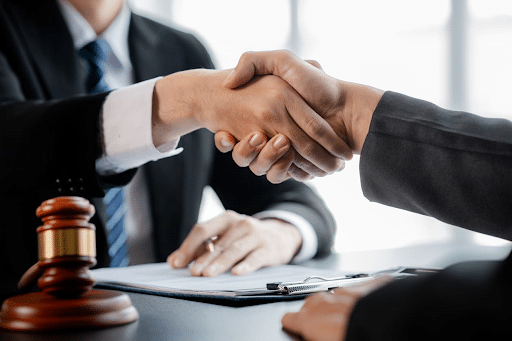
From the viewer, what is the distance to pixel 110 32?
1666 millimetres

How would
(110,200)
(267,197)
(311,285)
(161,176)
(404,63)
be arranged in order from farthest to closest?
(404,63) → (267,197) → (161,176) → (110,200) → (311,285)

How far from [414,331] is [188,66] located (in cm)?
161

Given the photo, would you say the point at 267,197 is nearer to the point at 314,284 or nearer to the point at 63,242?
the point at 314,284

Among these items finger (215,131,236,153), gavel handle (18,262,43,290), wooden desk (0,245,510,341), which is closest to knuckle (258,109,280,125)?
finger (215,131,236,153)

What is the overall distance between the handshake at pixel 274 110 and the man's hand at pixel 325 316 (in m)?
0.62

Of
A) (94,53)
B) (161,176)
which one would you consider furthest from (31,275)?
(94,53)

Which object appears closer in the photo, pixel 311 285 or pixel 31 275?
pixel 31 275

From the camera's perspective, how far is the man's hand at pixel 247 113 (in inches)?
43.1

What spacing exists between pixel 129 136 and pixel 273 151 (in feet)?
1.12

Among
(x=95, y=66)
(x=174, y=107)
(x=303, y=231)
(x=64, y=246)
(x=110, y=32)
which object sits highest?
(x=110, y=32)

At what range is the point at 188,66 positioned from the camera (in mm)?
1808

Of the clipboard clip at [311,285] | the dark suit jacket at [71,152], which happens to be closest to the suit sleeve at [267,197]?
the dark suit jacket at [71,152]

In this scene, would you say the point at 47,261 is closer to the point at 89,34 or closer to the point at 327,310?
the point at 327,310

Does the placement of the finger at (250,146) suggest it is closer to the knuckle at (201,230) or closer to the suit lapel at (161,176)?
the knuckle at (201,230)
